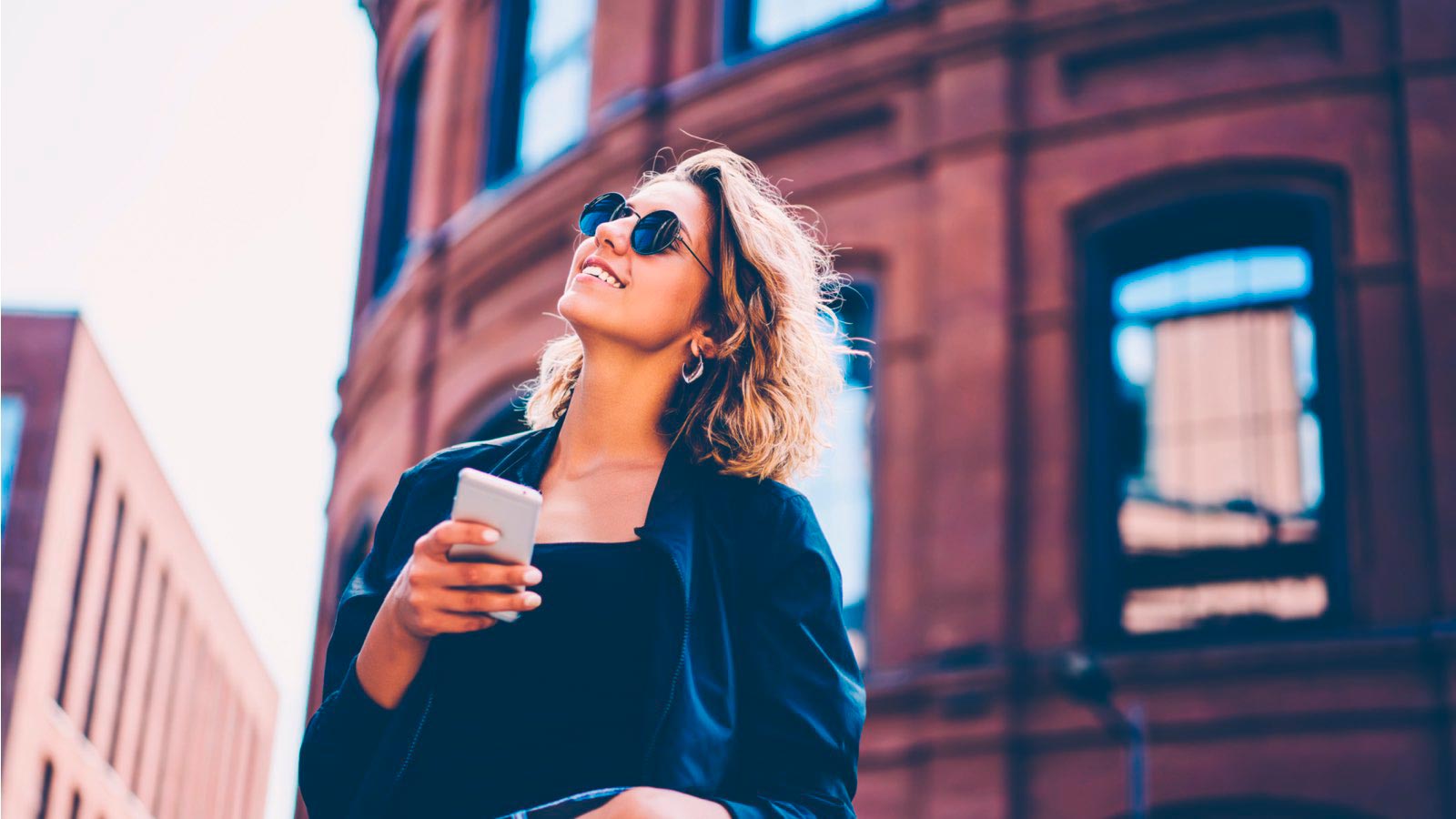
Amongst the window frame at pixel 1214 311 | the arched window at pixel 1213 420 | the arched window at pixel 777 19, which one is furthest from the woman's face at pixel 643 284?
the arched window at pixel 777 19

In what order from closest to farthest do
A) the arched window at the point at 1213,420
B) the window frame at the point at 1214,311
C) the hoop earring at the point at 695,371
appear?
1. the hoop earring at the point at 695,371
2. the window frame at the point at 1214,311
3. the arched window at the point at 1213,420

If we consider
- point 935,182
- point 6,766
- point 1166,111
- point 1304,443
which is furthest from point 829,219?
point 6,766

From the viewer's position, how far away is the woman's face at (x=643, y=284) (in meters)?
2.70

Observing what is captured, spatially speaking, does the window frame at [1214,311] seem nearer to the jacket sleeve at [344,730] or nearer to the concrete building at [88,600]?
the jacket sleeve at [344,730]

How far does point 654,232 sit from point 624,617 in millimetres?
653

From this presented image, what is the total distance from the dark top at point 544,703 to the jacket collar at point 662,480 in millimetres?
51

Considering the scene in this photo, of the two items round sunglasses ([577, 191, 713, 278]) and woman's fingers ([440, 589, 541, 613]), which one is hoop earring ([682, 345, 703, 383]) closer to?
round sunglasses ([577, 191, 713, 278])

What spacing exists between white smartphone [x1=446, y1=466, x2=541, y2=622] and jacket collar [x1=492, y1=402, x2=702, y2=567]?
0.31 m

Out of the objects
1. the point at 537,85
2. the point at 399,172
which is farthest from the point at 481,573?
the point at 399,172

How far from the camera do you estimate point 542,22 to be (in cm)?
1644

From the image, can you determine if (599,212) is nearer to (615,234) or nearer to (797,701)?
(615,234)

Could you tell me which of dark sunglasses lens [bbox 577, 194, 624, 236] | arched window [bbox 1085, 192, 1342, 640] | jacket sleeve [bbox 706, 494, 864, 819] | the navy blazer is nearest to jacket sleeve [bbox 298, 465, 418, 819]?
the navy blazer

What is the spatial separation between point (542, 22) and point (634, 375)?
14.2 metres

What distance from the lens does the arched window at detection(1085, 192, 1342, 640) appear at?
10719 mm
